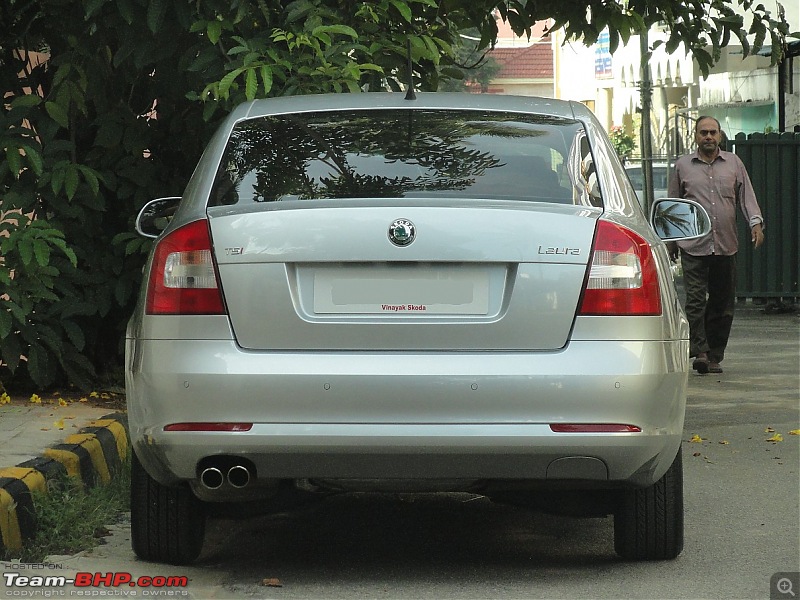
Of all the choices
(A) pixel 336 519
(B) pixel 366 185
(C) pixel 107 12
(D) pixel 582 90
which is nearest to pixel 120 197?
(C) pixel 107 12

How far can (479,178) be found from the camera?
469cm

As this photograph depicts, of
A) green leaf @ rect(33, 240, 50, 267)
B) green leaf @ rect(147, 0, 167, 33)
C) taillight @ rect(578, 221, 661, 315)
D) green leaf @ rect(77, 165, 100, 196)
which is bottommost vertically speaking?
green leaf @ rect(33, 240, 50, 267)

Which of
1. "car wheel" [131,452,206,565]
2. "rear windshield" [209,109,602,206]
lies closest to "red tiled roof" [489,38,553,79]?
"rear windshield" [209,109,602,206]

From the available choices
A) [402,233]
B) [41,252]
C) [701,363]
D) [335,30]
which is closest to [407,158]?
[402,233]

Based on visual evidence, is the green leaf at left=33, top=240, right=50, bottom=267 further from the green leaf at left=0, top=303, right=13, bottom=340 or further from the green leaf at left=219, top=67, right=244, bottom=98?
the green leaf at left=219, top=67, right=244, bottom=98

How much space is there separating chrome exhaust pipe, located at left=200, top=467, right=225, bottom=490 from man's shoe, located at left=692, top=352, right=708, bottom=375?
7178 millimetres

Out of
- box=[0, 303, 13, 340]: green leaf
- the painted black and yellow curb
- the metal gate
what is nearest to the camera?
the painted black and yellow curb

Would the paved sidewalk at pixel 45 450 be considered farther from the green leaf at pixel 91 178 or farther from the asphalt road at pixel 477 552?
the green leaf at pixel 91 178

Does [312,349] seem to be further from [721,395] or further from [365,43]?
[721,395]

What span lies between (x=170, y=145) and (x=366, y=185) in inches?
153

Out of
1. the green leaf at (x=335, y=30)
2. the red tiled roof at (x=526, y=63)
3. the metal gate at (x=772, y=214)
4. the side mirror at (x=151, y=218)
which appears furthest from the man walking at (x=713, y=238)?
the red tiled roof at (x=526, y=63)

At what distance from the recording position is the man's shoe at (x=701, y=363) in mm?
11133

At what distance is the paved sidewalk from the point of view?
5.40m

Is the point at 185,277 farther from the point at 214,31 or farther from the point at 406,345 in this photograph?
the point at 214,31
